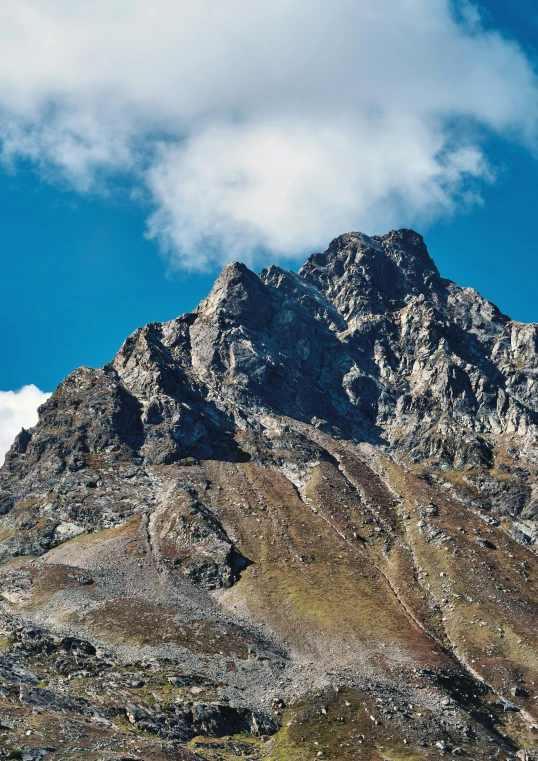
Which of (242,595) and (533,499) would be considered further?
(533,499)

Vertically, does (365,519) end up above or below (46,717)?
above

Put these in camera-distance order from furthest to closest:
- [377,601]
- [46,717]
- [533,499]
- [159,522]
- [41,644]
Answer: [533,499] < [159,522] < [377,601] < [41,644] < [46,717]

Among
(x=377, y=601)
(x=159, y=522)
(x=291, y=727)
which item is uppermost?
(x=159, y=522)

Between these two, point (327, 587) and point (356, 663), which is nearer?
point (356, 663)

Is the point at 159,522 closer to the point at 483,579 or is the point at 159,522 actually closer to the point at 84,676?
the point at 84,676

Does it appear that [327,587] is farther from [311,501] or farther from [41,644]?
[41,644]

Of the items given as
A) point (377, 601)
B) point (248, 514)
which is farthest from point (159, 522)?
point (377, 601)

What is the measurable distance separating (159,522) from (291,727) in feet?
258

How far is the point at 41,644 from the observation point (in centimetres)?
10231

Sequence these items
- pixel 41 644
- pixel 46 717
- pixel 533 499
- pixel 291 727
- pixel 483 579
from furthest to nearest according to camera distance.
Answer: pixel 533 499
pixel 483 579
pixel 41 644
pixel 291 727
pixel 46 717

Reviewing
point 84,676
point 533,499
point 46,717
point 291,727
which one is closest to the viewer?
point 46,717

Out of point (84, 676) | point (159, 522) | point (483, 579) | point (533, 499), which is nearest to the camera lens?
point (84, 676)

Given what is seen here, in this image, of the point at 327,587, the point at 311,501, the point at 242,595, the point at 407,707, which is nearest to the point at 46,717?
the point at 407,707

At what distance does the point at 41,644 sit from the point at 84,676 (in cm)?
1381
